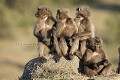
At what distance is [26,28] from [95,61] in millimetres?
22392

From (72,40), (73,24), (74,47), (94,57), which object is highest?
(73,24)

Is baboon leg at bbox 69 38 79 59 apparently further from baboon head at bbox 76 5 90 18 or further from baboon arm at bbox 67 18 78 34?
baboon head at bbox 76 5 90 18

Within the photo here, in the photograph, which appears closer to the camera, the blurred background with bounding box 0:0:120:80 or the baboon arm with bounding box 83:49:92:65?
the baboon arm with bounding box 83:49:92:65

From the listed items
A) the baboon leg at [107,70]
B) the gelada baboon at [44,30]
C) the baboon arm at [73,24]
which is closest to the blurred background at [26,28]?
the gelada baboon at [44,30]

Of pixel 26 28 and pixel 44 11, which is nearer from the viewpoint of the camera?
pixel 44 11

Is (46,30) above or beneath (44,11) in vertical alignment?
beneath

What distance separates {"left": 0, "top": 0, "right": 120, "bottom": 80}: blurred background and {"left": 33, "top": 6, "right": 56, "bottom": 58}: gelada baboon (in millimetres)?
11310

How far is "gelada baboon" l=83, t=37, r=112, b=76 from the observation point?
14.8 m

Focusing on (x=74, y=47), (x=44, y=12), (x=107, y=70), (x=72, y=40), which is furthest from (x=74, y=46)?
(x=44, y=12)

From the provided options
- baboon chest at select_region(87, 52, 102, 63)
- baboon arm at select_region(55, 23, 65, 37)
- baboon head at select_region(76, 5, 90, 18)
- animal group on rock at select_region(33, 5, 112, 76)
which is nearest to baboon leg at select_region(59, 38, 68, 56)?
animal group on rock at select_region(33, 5, 112, 76)

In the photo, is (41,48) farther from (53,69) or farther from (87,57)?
(87,57)

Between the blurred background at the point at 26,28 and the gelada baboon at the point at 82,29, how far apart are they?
11696 millimetres

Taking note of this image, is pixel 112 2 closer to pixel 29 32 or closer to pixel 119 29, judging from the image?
pixel 119 29

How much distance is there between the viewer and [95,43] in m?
14.6
